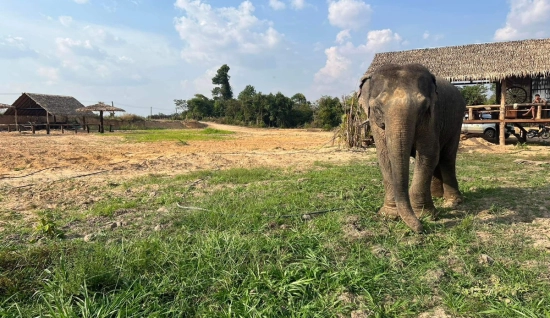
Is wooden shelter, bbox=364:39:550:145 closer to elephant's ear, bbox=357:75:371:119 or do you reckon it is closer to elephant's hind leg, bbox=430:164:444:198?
elephant's hind leg, bbox=430:164:444:198

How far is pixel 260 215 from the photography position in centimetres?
498

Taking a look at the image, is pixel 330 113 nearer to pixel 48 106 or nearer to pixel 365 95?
pixel 48 106

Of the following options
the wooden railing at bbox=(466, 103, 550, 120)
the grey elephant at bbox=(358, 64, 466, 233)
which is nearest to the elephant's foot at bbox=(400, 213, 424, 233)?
the grey elephant at bbox=(358, 64, 466, 233)

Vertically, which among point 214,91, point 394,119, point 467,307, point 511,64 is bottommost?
point 467,307

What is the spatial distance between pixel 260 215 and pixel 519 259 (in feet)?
9.57

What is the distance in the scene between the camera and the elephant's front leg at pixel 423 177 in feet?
15.7

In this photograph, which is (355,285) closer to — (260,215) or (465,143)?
(260,215)

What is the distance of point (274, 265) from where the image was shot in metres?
3.38

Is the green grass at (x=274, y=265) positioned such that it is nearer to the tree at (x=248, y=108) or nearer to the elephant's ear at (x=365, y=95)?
the elephant's ear at (x=365, y=95)

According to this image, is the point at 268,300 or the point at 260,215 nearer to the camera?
the point at 268,300

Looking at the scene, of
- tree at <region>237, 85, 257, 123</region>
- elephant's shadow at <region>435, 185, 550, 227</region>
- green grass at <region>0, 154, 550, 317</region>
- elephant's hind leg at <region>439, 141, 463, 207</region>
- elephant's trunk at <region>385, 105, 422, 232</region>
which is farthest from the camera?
tree at <region>237, 85, 257, 123</region>

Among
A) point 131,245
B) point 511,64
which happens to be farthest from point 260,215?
point 511,64

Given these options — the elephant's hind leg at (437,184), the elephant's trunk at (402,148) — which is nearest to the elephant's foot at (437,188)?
the elephant's hind leg at (437,184)

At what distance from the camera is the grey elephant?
4.19 meters
